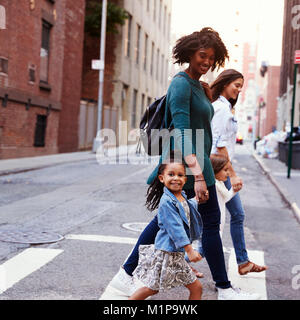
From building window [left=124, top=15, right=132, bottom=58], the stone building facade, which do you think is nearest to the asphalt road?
the stone building facade

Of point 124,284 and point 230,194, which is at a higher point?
point 230,194

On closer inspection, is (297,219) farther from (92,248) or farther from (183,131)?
(183,131)

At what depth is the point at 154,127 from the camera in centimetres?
386

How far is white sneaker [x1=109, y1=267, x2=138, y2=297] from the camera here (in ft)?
12.9

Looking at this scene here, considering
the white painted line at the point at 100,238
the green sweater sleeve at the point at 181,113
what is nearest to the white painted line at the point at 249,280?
the white painted line at the point at 100,238

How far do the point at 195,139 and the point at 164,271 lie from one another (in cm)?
102

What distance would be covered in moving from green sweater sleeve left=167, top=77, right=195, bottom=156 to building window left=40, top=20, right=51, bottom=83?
1861cm

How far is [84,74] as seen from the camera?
34.2m

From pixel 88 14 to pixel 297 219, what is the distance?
27338 mm

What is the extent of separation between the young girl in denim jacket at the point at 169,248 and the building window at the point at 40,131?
59.0 ft

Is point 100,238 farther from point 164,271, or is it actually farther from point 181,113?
point 181,113

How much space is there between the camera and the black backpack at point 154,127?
3818mm

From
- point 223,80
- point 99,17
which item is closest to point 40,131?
point 99,17
